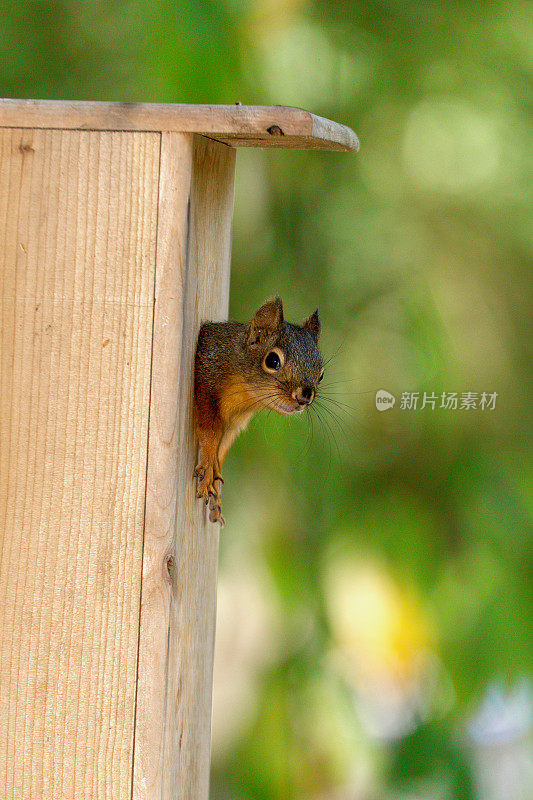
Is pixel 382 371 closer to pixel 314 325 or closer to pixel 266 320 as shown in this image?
pixel 314 325

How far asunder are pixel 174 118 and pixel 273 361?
32 cm

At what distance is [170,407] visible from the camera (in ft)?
3.92

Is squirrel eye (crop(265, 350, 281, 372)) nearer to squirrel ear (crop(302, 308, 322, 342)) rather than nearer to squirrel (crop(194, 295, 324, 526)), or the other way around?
squirrel (crop(194, 295, 324, 526))

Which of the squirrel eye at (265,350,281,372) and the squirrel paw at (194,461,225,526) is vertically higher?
the squirrel eye at (265,350,281,372)

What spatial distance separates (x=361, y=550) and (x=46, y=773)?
1.19m

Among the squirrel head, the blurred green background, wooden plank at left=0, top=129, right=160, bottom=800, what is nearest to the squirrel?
the squirrel head

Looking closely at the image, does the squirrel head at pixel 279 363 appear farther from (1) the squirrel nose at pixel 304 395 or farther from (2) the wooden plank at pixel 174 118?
(2) the wooden plank at pixel 174 118

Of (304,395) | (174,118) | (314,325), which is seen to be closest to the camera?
(174,118)

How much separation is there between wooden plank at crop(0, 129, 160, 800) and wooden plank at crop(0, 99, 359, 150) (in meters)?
0.02

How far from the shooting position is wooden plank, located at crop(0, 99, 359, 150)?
3.79 feet

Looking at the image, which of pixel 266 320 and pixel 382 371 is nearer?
pixel 266 320

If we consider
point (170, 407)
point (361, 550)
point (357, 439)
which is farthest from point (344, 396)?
point (170, 407)

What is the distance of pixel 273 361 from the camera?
132 centimetres

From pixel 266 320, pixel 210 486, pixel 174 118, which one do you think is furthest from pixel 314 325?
pixel 174 118
